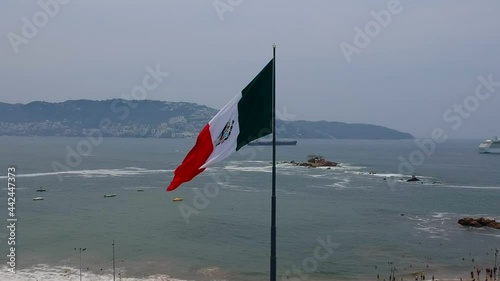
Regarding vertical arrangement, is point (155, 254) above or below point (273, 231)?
below

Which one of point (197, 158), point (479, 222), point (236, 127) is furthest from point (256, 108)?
point (479, 222)

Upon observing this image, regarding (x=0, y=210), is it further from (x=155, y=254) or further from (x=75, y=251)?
(x=155, y=254)

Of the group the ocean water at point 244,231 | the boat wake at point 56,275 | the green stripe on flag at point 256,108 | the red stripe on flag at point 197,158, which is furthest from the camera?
the ocean water at point 244,231

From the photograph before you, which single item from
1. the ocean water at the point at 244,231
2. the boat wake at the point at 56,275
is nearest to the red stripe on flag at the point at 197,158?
the boat wake at the point at 56,275

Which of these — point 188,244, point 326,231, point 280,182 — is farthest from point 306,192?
point 188,244

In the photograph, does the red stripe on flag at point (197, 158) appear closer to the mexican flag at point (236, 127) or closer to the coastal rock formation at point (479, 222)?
the mexican flag at point (236, 127)

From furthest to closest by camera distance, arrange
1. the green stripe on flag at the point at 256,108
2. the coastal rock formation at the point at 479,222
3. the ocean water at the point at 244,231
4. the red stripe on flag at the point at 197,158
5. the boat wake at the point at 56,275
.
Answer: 1. the coastal rock formation at the point at 479,222
2. the ocean water at the point at 244,231
3. the boat wake at the point at 56,275
4. the red stripe on flag at the point at 197,158
5. the green stripe on flag at the point at 256,108

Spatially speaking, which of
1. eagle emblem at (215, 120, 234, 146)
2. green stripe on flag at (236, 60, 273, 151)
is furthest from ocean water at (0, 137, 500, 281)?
green stripe on flag at (236, 60, 273, 151)

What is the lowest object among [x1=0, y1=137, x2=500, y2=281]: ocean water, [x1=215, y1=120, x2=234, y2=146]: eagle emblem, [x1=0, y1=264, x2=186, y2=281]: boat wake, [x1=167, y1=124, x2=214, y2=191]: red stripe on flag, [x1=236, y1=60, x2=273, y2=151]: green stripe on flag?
[x1=0, y1=264, x2=186, y2=281]: boat wake

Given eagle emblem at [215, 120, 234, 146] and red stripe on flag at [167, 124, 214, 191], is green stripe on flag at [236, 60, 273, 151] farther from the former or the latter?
red stripe on flag at [167, 124, 214, 191]
